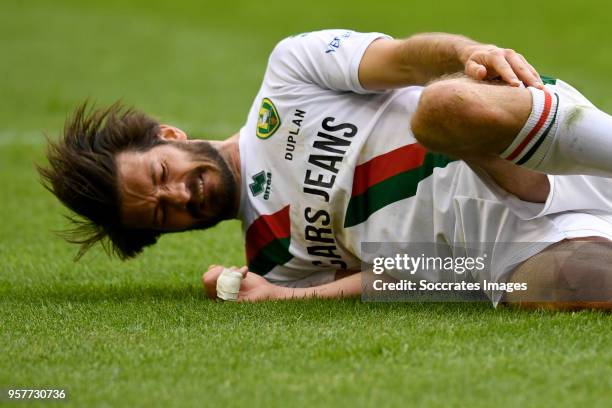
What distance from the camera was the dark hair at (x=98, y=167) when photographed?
3.71m

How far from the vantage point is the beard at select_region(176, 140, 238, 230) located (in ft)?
12.1

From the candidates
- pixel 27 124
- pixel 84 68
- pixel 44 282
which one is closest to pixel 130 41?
pixel 84 68

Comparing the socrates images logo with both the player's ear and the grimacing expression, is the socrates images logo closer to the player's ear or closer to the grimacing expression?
the grimacing expression

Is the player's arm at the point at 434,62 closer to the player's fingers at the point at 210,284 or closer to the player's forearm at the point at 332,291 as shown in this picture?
the player's forearm at the point at 332,291

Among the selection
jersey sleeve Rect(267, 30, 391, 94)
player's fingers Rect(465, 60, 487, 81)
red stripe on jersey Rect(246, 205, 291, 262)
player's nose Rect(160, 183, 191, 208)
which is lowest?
red stripe on jersey Rect(246, 205, 291, 262)

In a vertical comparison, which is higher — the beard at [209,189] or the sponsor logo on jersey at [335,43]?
the sponsor logo on jersey at [335,43]

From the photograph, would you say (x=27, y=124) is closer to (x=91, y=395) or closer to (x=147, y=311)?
(x=147, y=311)

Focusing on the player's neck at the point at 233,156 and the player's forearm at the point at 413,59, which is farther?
the player's neck at the point at 233,156

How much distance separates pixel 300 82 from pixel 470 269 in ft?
2.88

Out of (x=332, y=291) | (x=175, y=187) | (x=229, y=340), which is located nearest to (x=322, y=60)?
(x=175, y=187)

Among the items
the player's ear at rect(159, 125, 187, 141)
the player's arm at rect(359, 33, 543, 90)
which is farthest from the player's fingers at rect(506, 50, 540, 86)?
the player's ear at rect(159, 125, 187, 141)

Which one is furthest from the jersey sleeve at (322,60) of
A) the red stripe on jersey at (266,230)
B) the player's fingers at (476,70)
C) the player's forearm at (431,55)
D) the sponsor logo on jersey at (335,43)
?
the player's fingers at (476,70)

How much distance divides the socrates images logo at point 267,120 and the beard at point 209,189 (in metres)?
0.18

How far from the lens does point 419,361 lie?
8.27ft
